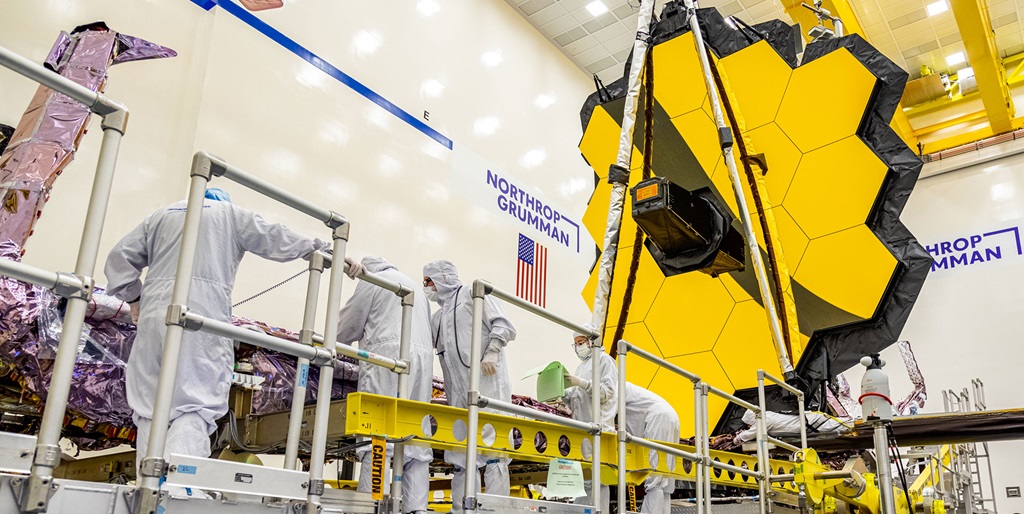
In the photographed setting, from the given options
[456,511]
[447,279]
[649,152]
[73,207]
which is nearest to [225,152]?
[73,207]

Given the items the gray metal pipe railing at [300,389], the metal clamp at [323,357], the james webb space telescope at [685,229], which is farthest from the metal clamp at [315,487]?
the james webb space telescope at [685,229]

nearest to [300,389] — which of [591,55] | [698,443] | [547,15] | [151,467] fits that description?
[151,467]

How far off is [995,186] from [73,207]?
1241 cm

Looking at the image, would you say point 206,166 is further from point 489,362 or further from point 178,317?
point 489,362

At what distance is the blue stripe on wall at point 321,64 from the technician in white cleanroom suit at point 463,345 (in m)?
3.47

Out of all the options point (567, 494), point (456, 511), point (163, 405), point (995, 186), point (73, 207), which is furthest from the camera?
point (995, 186)

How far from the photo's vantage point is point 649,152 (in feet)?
23.3

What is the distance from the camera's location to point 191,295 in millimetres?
3043

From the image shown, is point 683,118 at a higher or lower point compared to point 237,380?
higher

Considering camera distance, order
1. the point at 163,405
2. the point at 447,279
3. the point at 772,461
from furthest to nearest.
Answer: the point at 772,461, the point at 447,279, the point at 163,405

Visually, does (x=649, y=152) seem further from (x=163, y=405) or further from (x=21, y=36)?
(x=163, y=405)

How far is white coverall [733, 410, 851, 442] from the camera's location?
18.6 ft

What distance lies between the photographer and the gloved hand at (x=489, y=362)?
432cm

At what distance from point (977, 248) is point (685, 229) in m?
8.21
